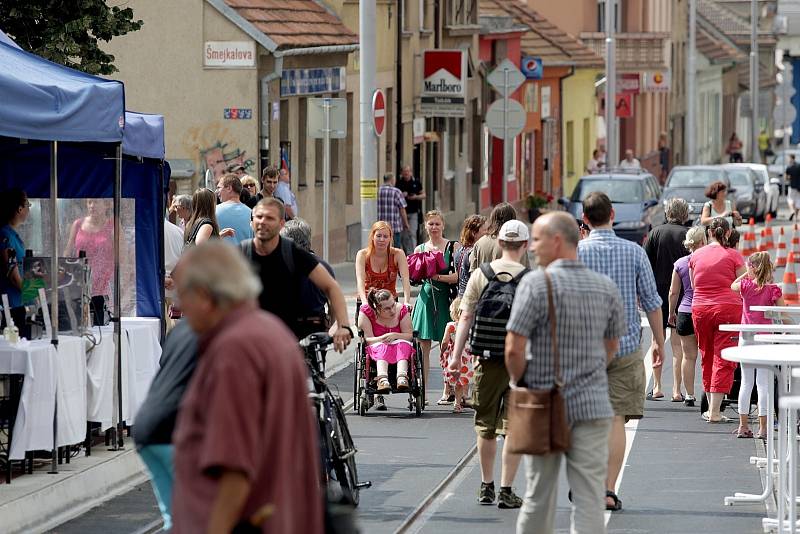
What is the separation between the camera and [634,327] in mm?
10352

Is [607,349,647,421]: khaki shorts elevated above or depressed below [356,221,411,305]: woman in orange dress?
below

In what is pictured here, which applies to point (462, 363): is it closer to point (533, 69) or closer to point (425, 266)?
point (425, 266)

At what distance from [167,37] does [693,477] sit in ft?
59.8

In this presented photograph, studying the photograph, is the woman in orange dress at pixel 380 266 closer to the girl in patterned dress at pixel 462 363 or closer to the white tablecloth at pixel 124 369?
the girl in patterned dress at pixel 462 363

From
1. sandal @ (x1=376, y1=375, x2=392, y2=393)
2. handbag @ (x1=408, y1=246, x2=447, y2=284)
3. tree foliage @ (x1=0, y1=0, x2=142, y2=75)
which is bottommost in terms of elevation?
sandal @ (x1=376, y1=375, x2=392, y2=393)

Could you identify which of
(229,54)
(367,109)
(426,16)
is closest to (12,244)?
(367,109)

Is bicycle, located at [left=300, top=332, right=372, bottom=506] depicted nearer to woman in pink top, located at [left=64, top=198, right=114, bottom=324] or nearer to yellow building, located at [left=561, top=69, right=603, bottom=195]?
woman in pink top, located at [left=64, top=198, right=114, bottom=324]

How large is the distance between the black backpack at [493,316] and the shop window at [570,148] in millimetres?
51470

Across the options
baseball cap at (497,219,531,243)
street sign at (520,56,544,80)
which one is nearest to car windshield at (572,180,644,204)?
street sign at (520,56,544,80)

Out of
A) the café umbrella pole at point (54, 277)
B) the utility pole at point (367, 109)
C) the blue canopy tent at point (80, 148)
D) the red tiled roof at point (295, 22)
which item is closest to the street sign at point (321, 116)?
the utility pole at point (367, 109)

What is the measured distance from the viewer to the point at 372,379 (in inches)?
589

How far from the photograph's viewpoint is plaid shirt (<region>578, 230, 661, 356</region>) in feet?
33.6

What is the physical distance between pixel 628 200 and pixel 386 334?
70.7 ft

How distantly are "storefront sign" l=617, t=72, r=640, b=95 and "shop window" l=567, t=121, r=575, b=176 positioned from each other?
197 centimetres
